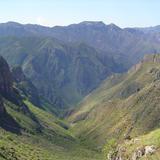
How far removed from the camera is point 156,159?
176 m

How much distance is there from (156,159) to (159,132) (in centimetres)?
2364

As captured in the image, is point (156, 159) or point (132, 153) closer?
point (156, 159)

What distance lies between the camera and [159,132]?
650 feet

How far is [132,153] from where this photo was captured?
196 m

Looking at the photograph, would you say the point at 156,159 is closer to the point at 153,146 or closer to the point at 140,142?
the point at 153,146

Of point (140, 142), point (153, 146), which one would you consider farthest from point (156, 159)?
point (140, 142)

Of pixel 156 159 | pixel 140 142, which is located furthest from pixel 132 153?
pixel 156 159

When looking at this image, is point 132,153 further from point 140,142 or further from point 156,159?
point 156,159

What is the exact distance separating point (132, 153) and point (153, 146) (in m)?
13.7

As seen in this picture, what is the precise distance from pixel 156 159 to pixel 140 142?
2298 cm

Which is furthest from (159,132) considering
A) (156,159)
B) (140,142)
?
(156,159)

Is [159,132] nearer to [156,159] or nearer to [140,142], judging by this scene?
[140,142]

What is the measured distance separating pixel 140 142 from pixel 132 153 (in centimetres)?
656

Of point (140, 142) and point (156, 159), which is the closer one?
point (156, 159)
